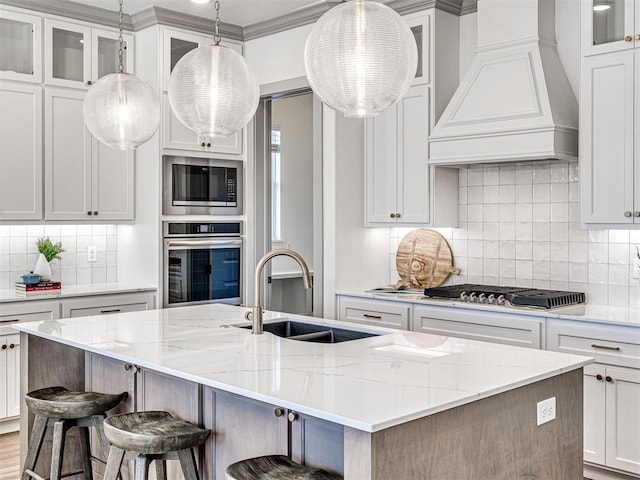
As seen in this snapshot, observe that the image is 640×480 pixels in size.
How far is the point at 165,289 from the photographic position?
195 inches

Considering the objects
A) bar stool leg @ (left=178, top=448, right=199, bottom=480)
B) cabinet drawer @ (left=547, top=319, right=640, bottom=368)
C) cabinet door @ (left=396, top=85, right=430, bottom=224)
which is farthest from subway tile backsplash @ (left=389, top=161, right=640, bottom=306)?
bar stool leg @ (left=178, top=448, right=199, bottom=480)

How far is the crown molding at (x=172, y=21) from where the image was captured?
15.9 ft

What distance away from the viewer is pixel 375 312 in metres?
4.59

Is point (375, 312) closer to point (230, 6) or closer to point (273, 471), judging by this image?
point (230, 6)

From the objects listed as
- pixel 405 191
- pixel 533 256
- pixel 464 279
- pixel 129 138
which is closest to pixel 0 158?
pixel 129 138

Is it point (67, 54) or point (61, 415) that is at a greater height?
point (67, 54)

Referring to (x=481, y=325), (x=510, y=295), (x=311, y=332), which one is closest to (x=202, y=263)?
(x=311, y=332)

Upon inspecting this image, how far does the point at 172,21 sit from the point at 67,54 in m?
0.77

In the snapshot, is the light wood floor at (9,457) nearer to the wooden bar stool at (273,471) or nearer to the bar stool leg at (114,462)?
the bar stool leg at (114,462)

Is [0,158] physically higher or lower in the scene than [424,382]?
higher

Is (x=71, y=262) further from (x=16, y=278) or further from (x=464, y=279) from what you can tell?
(x=464, y=279)

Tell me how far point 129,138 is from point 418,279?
8.14 feet

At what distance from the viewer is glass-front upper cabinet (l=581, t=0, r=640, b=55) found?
3.57 m

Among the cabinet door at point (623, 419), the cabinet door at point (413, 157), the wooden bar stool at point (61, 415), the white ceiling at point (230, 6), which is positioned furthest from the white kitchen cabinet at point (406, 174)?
the wooden bar stool at point (61, 415)
